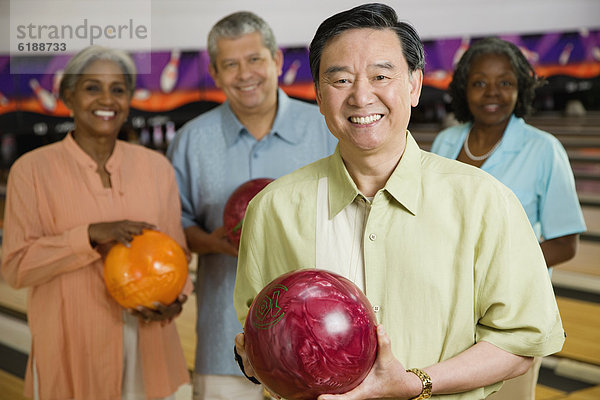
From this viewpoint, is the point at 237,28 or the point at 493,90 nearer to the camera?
the point at 237,28

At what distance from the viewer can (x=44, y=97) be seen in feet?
21.8

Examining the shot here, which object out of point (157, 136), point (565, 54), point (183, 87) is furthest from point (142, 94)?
point (565, 54)

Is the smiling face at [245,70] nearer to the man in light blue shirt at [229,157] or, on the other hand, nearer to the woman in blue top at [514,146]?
the man in light blue shirt at [229,157]

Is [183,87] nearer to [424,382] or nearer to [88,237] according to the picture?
[88,237]

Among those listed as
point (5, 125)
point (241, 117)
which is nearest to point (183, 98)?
point (5, 125)

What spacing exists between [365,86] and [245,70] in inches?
33.5

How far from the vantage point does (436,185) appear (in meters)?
1.10

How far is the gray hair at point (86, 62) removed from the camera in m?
1.84

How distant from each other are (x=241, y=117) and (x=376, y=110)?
933 millimetres

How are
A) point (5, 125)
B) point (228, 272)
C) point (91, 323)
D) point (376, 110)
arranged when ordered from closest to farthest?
point (376, 110), point (91, 323), point (228, 272), point (5, 125)

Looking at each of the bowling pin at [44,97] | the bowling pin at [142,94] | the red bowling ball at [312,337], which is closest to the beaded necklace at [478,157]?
the red bowling ball at [312,337]

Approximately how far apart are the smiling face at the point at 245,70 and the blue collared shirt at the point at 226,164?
8 cm

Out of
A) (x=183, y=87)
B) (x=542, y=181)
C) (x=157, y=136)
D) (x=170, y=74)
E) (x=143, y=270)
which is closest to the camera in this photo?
(x=143, y=270)

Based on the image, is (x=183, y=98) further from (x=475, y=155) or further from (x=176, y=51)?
(x=475, y=155)
